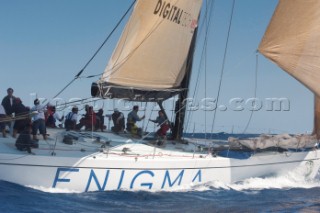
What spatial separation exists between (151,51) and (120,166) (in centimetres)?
350

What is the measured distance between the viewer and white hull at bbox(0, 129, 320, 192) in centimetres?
1030

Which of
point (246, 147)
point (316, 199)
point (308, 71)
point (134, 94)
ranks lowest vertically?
point (316, 199)

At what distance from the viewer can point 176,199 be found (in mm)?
10867

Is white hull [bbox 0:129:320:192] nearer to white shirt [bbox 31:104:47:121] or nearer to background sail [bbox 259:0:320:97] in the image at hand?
white shirt [bbox 31:104:47:121]

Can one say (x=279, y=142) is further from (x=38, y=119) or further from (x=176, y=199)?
(x=38, y=119)

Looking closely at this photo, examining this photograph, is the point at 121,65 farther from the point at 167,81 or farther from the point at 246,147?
the point at 246,147

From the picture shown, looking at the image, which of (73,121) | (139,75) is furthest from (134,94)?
(73,121)

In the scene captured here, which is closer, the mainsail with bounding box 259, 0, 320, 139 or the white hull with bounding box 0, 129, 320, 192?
the white hull with bounding box 0, 129, 320, 192

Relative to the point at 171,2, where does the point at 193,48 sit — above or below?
below

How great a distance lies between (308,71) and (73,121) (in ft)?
23.5

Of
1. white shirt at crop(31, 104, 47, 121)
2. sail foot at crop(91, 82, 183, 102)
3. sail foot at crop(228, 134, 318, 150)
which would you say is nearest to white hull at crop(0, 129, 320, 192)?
sail foot at crop(228, 134, 318, 150)

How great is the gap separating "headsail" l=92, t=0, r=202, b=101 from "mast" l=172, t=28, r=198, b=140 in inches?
17.6

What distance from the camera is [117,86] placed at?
1252cm

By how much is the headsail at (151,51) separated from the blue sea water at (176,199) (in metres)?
3.06
